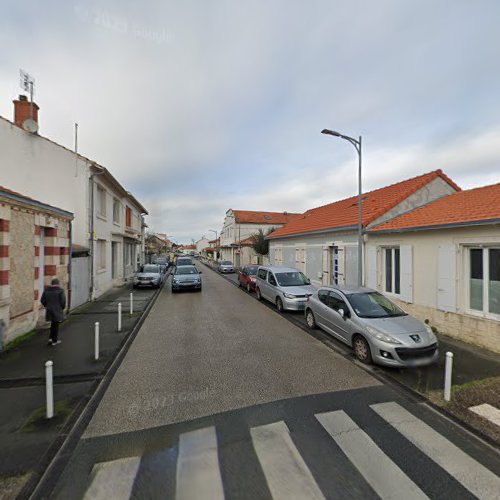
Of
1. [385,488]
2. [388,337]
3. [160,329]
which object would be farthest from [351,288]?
[160,329]

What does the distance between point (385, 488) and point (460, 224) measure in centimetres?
648

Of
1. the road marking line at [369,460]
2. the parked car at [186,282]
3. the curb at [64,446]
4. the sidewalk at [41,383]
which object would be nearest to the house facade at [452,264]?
the road marking line at [369,460]

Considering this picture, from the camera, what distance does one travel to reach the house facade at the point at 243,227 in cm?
3531

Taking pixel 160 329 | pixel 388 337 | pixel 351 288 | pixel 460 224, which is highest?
pixel 460 224

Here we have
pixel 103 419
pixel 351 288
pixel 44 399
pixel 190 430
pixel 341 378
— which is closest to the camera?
pixel 190 430

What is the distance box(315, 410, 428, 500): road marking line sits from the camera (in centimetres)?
259

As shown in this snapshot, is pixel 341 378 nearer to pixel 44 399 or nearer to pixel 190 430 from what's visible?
pixel 190 430

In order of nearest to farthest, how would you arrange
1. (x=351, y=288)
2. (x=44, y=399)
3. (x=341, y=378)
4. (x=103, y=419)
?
1. (x=103, y=419)
2. (x=44, y=399)
3. (x=341, y=378)
4. (x=351, y=288)

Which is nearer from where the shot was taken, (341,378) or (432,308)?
(341,378)

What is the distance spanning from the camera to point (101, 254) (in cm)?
1438

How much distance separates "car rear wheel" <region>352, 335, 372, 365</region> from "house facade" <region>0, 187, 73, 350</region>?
8.01 m

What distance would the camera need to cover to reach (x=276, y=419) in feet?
12.2

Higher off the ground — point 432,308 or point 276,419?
point 432,308

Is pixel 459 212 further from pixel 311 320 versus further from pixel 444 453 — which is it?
pixel 444 453
